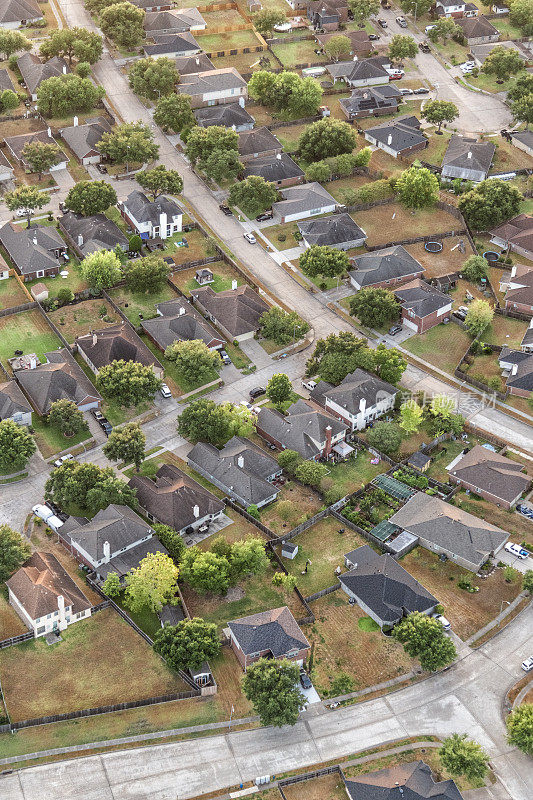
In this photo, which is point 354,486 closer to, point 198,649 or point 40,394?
point 198,649

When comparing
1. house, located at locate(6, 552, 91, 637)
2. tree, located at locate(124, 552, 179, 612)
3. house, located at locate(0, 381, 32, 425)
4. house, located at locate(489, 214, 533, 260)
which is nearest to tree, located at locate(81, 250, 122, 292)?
house, located at locate(0, 381, 32, 425)

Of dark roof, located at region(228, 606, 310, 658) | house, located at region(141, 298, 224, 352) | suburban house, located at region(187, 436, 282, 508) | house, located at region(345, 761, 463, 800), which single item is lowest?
house, located at region(345, 761, 463, 800)

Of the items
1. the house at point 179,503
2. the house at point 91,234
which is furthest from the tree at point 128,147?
the house at point 179,503

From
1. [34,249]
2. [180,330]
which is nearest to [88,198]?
[34,249]

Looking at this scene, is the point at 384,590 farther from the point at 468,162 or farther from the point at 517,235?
the point at 468,162

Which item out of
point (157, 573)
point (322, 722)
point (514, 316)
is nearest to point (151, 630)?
point (157, 573)

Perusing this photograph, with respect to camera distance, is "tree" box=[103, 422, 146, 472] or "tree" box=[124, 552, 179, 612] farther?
"tree" box=[103, 422, 146, 472]

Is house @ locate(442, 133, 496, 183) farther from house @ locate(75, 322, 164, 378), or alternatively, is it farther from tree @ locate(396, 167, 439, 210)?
house @ locate(75, 322, 164, 378)
